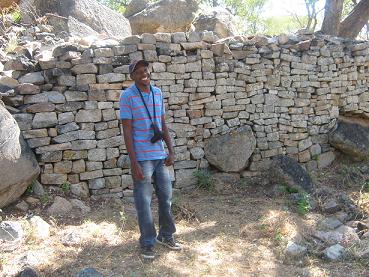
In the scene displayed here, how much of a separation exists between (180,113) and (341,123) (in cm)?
307

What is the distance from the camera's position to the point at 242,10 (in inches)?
768

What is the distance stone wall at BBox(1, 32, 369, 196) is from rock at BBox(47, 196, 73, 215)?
1.04 ft

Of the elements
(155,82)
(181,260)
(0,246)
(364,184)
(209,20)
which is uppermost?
(209,20)

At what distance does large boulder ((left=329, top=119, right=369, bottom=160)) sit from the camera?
711 cm

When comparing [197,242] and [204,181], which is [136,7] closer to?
[204,181]

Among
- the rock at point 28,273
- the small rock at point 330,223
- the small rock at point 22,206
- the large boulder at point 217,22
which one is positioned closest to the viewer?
the rock at point 28,273

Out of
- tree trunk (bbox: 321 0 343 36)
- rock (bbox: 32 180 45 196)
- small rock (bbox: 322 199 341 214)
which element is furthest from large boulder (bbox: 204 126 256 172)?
tree trunk (bbox: 321 0 343 36)

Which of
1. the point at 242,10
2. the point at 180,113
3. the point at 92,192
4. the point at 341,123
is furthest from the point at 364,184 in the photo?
the point at 242,10

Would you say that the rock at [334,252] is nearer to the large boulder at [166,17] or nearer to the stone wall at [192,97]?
the stone wall at [192,97]

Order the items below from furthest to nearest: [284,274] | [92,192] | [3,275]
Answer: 1. [92,192]
2. [284,274]
3. [3,275]

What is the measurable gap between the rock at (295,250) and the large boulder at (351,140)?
335 cm

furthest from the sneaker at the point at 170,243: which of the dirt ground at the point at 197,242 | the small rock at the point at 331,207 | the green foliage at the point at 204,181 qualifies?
the small rock at the point at 331,207

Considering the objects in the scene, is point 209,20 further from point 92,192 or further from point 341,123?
point 92,192

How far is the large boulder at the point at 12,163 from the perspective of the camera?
452 cm
